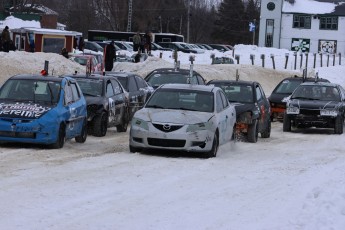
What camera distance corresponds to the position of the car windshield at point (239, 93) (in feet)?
66.9

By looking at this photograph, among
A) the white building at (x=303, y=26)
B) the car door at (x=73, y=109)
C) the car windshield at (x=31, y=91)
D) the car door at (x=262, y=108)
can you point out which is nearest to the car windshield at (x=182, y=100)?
the car door at (x=73, y=109)

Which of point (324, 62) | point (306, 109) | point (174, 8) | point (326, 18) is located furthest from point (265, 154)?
point (174, 8)

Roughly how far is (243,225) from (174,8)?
102 meters

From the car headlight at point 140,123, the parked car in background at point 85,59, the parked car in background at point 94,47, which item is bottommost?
the car headlight at point 140,123

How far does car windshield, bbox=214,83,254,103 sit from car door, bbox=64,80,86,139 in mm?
4581

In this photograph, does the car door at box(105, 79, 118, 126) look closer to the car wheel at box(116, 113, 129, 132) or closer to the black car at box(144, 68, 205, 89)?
the car wheel at box(116, 113, 129, 132)

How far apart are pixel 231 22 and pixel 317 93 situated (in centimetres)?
8807

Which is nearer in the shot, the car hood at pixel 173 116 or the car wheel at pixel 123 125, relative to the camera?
the car hood at pixel 173 116

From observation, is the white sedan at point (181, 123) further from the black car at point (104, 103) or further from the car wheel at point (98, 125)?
the black car at point (104, 103)

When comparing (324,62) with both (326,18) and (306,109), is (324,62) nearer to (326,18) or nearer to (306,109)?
(326,18)

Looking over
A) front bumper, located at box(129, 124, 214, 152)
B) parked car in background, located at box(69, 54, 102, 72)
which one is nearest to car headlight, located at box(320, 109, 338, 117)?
front bumper, located at box(129, 124, 214, 152)

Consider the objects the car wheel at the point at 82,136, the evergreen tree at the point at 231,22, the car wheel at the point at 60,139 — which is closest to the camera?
the car wheel at the point at 60,139

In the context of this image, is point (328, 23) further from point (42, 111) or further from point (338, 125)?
point (42, 111)

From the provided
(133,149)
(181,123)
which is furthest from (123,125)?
(181,123)
